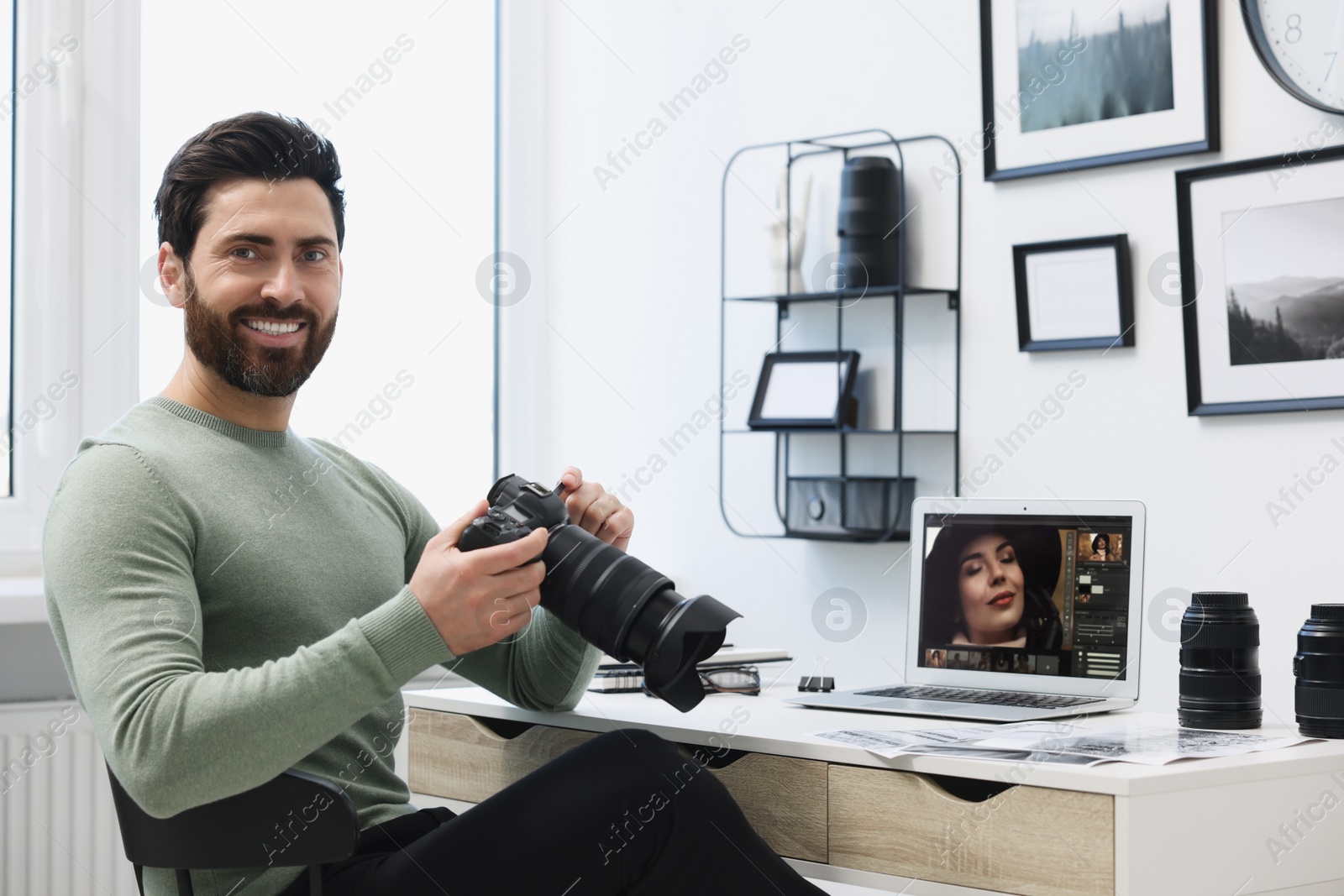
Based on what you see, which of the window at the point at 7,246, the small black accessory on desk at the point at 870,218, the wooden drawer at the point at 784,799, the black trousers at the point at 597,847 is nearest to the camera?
the black trousers at the point at 597,847

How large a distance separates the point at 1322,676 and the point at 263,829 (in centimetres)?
107

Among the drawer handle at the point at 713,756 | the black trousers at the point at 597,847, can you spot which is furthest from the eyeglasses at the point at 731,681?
the black trousers at the point at 597,847

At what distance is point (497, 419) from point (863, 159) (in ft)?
3.38

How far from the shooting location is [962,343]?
2.34m

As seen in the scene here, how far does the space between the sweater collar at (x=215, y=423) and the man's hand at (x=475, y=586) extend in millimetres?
336

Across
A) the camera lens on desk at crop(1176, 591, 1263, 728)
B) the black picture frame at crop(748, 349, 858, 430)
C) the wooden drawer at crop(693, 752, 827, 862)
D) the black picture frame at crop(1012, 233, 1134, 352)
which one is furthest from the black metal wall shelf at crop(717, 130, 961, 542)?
A: the wooden drawer at crop(693, 752, 827, 862)

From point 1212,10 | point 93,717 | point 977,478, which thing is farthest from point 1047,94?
point 93,717

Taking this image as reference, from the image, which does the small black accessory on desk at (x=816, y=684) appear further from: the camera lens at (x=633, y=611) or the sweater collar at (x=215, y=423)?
the sweater collar at (x=215, y=423)

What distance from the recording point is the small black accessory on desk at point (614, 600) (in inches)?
47.8

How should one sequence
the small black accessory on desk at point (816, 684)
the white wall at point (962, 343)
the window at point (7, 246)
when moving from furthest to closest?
the window at point (7, 246) < the white wall at point (962, 343) < the small black accessory on desk at point (816, 684)

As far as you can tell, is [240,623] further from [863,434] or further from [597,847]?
[863,434]

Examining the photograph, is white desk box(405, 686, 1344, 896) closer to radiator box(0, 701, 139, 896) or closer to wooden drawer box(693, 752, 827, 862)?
wooden drawer box(693, 752, 827, 862)

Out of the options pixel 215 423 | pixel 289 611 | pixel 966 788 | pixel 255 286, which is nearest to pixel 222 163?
pixel 255 286

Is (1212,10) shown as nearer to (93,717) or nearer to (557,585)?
(557,585)
